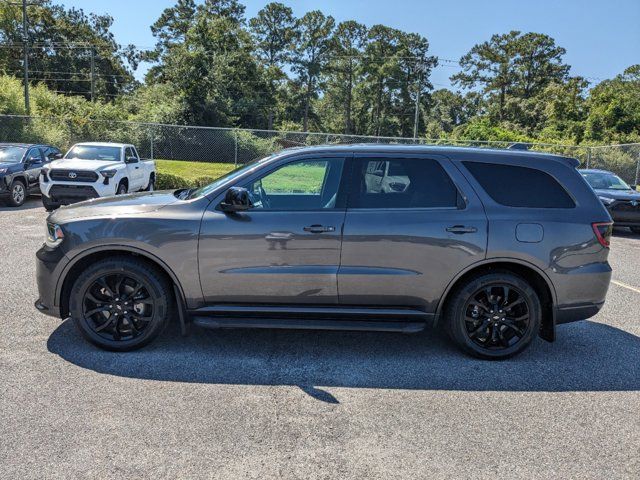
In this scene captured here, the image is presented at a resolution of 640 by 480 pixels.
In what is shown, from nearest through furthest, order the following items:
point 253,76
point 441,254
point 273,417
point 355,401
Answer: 1. point 273,417
2. point 355,401
3. point 441,254
4. point 253,76

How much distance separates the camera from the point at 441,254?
4398 mm

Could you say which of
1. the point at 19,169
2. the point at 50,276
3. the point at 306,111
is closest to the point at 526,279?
the point at 50,276

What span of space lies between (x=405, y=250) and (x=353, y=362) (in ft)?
3.44

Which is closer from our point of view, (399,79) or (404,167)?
(404,167)

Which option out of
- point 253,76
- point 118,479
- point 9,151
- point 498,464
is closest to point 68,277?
point 118,479

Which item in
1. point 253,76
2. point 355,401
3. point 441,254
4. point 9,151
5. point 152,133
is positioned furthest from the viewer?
point 253,76

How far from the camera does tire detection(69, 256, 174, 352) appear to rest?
4.39m

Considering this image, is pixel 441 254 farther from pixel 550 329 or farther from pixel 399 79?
pixel 399 79

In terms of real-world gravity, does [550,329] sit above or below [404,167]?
below

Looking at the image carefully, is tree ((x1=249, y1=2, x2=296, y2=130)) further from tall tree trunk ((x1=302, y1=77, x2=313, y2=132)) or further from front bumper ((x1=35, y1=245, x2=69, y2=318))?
front bumper ((x1=35, y1=245, x2=69, y2=318))

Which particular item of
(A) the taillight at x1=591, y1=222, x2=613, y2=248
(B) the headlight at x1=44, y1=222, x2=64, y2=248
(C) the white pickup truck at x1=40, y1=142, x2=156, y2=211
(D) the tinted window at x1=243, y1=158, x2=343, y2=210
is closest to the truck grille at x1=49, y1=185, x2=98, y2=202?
(C) the white pickup truck at x1=40, y1=142, x2=156, y2=211

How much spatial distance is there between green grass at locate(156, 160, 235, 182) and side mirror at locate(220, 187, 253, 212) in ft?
50.9

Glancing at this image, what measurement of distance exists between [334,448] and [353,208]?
1.99m

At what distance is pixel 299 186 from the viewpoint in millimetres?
4910
